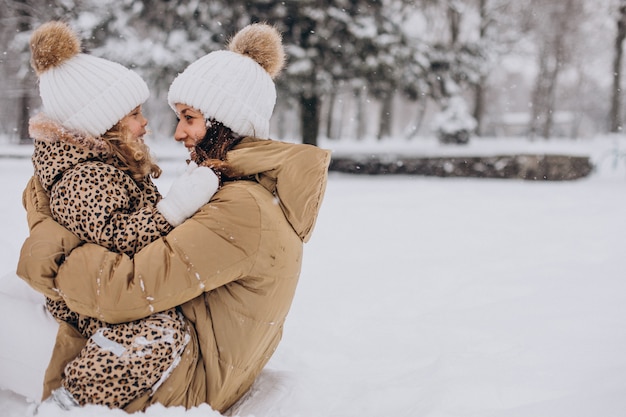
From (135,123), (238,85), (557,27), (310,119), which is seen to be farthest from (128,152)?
(557,27)

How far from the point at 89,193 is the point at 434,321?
8.36 ft

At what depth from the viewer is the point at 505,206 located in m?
8.52

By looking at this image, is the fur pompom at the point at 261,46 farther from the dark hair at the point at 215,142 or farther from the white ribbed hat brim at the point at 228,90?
the dark hair at the point at 215,142

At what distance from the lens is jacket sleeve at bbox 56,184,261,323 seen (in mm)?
1878

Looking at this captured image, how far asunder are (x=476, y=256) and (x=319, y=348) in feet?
9.13

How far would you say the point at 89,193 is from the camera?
6.34ft

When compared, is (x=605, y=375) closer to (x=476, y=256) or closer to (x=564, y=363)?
(x=564, y=363)

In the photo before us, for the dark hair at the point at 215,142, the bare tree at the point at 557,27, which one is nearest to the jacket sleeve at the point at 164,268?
the dark hair at the point at 215,142

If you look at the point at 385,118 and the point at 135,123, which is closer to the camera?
the point at 135,123

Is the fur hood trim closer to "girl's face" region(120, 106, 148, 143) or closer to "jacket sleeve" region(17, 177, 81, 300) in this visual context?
"girl's face" region(120, 106, 148, 143)

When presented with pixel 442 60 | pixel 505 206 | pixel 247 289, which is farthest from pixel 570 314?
pixel 442 60

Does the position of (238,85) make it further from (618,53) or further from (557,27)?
(557,27)

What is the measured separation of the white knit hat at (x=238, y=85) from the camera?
2.26m

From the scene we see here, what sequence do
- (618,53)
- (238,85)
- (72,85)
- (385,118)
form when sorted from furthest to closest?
(385,118) → (618,53) → (238,85) → (72,85)
